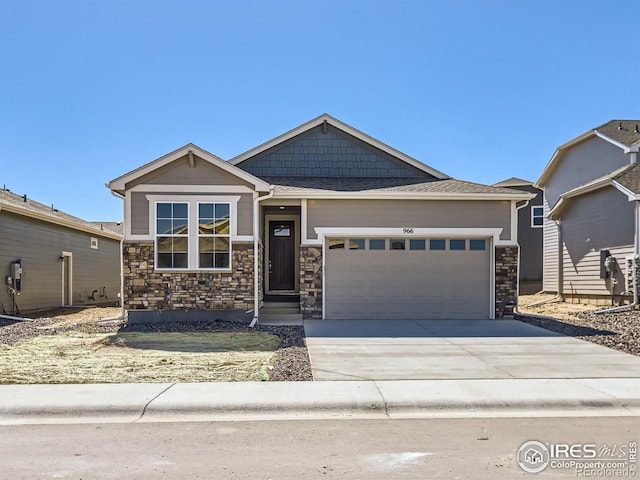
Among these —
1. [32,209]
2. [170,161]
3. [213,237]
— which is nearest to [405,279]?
[213,237]

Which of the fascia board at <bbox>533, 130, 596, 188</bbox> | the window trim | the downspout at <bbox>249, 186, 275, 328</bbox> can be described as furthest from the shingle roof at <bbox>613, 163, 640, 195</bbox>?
the window trim

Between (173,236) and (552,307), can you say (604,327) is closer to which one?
(552,307)

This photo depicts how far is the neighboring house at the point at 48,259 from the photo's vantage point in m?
16.7

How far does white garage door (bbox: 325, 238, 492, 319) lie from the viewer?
14.6m

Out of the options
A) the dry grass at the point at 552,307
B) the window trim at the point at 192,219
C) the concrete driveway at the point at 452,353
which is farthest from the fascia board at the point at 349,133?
the concrete driveway at the point at 452,353

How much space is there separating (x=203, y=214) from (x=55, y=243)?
922 centimetres

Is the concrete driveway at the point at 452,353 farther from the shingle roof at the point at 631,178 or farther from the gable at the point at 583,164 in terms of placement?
the gable at the point at 583,164

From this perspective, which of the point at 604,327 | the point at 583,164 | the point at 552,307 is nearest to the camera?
the point at 604,327

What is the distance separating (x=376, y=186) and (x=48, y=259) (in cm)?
1199

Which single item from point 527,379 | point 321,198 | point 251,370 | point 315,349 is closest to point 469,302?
point 321,198

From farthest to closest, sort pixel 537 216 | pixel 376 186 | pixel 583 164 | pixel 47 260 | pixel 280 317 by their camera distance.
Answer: pixel 537 216 < pixel 583 164 < pixel 47 260 < pixel 376 186 < pixel 280 317

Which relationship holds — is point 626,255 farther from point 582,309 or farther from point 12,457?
point 12,457

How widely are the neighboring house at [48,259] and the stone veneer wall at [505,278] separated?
14.1 metres

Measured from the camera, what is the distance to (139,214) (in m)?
13.7
